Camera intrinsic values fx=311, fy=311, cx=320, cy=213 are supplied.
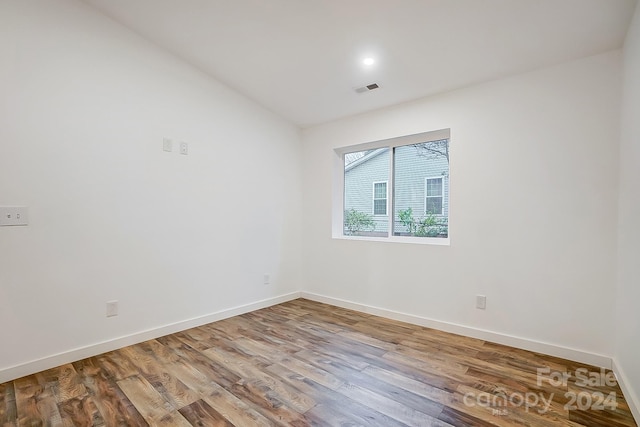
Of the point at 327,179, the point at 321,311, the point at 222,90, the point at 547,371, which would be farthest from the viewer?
the point at 327,179

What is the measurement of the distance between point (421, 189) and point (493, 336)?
1586mm

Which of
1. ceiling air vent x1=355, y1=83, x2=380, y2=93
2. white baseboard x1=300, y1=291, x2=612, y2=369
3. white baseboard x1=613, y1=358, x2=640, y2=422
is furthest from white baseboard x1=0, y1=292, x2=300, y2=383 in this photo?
white baseboard x1=613, y1=358, x2=640, y2=422

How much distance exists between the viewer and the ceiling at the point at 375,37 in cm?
211

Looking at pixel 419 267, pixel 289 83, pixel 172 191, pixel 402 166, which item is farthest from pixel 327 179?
pixel 172 191

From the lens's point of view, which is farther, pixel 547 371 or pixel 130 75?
pixel 130 75

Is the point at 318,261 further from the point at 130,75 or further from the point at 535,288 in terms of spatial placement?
the point at 130,75

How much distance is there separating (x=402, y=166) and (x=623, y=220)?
1.97m

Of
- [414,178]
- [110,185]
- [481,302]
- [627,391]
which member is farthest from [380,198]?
[110,185]

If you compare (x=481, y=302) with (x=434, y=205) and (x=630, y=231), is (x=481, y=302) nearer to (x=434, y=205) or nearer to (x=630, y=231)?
(x=434, y=205)

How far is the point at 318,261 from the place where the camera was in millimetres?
4223

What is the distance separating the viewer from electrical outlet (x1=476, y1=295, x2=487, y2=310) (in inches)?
112

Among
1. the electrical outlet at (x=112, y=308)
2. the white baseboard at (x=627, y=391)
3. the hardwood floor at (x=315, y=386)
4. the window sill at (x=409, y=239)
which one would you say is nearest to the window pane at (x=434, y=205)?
the window sill at (x=409, y=239)

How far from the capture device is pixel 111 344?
2623 mm

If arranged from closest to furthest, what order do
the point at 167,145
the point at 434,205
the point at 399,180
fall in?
1. the point at 167,145
2. the point at 434,205
3. the point at 399,180
